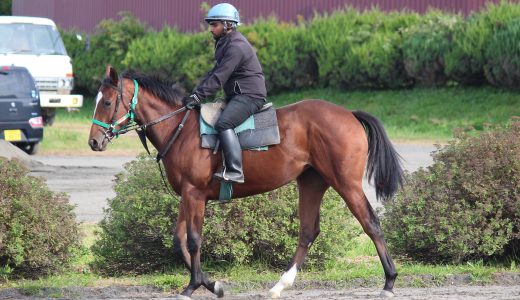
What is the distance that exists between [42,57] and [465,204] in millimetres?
18499

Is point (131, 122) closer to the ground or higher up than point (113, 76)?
closer to the ground

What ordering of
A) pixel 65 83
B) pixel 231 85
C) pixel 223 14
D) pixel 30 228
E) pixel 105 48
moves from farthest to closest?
pixel 105 48, pixel 65 83, pixel 30 228, pixel 231 85, pixel 223 14

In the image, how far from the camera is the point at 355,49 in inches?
1224

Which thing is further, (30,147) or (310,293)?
(30,147)

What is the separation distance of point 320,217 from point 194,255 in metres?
1.65

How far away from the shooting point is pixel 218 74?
9281 mm

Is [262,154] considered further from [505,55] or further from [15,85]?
[505,55]

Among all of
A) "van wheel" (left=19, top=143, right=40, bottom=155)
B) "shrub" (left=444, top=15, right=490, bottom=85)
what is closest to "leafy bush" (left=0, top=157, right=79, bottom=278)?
"van wheel" (left=19, top=143, right=40, bottom=155)

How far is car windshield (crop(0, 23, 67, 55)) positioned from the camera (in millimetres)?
26906

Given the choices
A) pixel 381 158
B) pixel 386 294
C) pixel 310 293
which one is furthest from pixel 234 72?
pixel 386 294

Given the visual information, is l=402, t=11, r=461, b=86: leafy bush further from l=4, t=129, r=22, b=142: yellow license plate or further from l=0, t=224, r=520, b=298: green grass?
l=0, t=224, r=520, b=298: green grass

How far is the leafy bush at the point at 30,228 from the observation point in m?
9.83

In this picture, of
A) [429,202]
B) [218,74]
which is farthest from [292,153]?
[429,202]

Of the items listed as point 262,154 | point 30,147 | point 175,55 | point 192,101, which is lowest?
point 175,55
